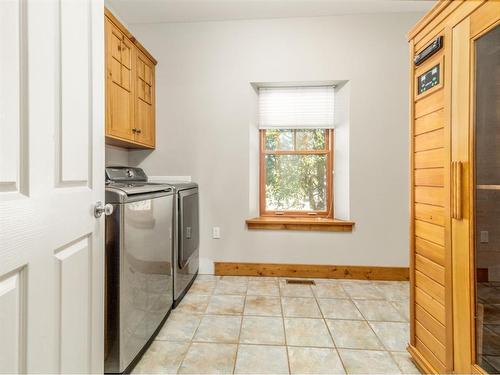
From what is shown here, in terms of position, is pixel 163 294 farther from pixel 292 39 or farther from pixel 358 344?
pixel 292 39

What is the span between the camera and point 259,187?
10.2ft

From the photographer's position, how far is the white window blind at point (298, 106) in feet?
9.78

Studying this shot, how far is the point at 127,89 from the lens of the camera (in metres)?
2.27

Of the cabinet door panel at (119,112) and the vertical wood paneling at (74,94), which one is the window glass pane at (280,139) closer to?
the cabinet door panel at (119,112)

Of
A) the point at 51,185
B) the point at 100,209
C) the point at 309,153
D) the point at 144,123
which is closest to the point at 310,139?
the point at 309,153

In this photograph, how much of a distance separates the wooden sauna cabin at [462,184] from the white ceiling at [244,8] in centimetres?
165

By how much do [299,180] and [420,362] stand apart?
1996 mm

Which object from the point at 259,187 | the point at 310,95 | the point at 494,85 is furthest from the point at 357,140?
the point at 494,85

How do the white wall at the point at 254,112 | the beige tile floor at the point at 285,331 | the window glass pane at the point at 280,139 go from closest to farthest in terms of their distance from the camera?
the beige tile floor at the point at 285,331, the white wall at the point at 254,112, the window glass pane at the point at 280,139

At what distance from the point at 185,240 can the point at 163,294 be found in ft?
1.93

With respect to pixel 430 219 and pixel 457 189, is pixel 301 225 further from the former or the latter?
pixel 457 189

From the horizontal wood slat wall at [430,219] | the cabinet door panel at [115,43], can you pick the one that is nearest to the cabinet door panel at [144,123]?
the cabinet door panel at [115,43]

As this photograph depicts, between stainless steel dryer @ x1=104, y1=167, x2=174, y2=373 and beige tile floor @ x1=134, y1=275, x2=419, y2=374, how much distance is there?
0.49ft

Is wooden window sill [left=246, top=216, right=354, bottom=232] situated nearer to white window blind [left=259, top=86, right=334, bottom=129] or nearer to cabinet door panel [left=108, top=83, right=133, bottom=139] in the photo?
white window blind [left=259, top=86, right=334, bottom=129]
